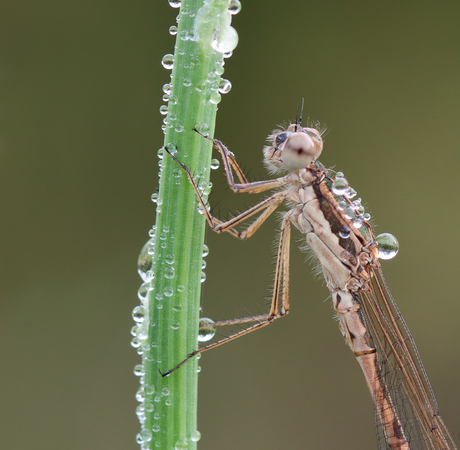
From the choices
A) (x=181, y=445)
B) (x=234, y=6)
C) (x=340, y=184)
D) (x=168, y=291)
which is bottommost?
(x=181, y=445)

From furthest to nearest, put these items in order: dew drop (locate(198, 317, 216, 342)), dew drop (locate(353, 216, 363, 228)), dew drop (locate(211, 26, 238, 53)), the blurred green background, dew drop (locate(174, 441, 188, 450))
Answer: the blurred green background, dew drop (locate(353, 216, 363, 228)), dew drop (locate(198, 317, 216, 342)), dew drop (locate(211, 26, 238, 53)), dew drop (locate(174, 441, 188, 450))

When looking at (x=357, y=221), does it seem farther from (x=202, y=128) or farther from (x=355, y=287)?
(x=202, y=128)

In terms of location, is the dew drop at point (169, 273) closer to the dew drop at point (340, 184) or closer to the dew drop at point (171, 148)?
the dew drop at point (171, 148)

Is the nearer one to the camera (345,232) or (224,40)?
(224,40)

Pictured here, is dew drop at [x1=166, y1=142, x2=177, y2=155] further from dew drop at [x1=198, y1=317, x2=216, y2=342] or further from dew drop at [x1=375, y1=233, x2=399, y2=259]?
dew drop at [x1=375, y1=233, x2=399, y2=259]

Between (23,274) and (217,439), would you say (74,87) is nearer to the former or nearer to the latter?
(23,274)

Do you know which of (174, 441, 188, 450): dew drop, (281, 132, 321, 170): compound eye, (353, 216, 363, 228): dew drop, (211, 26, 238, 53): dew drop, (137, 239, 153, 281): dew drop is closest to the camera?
(174, 441, 188, 450): dew drop

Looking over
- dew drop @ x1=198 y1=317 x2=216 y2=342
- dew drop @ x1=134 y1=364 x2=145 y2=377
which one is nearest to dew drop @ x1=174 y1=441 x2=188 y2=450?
dew drop @ x1=134 y1=364 x2=145 y2=377

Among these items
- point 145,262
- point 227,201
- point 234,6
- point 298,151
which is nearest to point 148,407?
point 145,262
